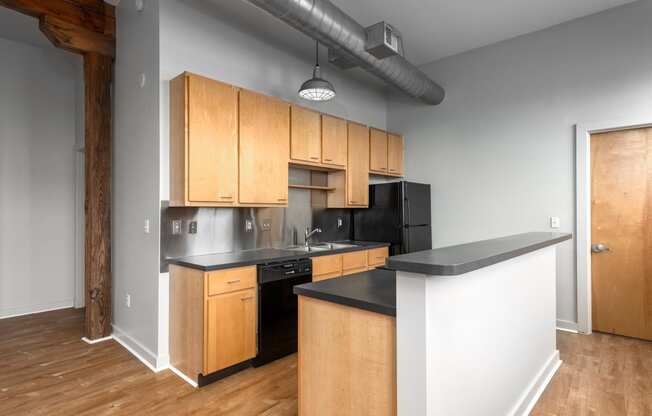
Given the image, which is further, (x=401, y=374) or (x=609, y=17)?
(x=609, y=17)

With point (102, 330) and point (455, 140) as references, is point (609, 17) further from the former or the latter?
point (102, 330)

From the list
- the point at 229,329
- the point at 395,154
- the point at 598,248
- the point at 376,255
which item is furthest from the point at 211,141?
the point at 598,248

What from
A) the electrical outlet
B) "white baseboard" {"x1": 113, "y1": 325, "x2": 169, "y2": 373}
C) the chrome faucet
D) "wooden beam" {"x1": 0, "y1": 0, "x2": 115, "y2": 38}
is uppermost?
"wooden beam" {"x1": 0, "y1": 0, "x2": 115, "y2": 38}

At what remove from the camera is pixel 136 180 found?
319 cm

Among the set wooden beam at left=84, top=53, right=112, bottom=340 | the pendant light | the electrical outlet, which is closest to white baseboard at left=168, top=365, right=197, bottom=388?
the electrical outlet

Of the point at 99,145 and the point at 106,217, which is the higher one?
the point at 99,145

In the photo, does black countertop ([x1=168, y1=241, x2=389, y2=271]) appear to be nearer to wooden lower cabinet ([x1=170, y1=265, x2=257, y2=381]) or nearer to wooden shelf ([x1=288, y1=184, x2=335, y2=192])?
wooden lower cabinet ([x1=170, y1=265, x2=257, y2=381])

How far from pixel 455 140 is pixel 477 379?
3.50 meters

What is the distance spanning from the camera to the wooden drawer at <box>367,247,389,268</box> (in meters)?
4.07

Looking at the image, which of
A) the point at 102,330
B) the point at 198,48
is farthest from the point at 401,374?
the point at 102,330

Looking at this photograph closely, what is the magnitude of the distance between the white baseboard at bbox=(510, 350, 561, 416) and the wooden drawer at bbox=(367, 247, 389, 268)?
6.19 feet

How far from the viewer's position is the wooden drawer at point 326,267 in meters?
3.34

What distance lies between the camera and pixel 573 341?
343cm

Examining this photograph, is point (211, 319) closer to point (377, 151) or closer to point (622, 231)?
point (377, 151)
